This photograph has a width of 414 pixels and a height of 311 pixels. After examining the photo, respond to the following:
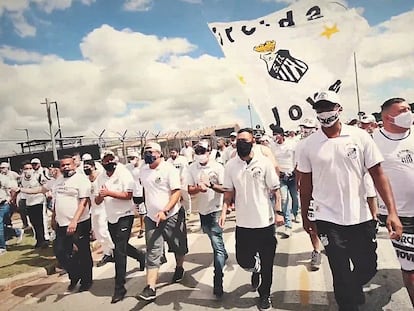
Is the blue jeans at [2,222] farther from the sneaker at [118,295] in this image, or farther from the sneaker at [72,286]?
the sneaker at [118,295]

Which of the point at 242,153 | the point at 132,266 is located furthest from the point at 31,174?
the point at 242,153

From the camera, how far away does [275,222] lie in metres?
4.45

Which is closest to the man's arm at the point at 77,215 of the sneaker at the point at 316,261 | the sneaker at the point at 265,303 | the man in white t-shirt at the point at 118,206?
the man in white t-shirt at the point at 118,206

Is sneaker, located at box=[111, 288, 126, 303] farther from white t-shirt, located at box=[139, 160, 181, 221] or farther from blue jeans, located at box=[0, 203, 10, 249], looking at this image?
blue jeans, located at box=[0, 203, 10, 249]

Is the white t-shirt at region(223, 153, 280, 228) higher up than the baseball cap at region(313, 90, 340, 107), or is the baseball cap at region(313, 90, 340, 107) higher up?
the baseball cap at region(313, 90, 340, 107)

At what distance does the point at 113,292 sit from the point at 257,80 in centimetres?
337

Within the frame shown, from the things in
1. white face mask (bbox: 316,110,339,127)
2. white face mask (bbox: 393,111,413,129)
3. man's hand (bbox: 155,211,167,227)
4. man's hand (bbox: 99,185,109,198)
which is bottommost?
man's hand (bbox: 155,211,167,227)

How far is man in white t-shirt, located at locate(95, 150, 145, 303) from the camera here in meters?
5.21

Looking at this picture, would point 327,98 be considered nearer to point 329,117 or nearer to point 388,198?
point 329,117

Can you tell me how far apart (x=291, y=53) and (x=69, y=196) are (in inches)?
139

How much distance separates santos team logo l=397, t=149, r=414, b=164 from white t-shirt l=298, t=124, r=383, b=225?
0.33 m

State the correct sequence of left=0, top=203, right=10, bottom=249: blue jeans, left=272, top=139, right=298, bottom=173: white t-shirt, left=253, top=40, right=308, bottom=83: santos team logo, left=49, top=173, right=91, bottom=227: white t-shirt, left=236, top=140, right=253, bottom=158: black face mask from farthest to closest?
left=0, top=203, right=10, bottom=249: blue jeans < left=272, top=139, right=298, bottom=173: white t-shirt < left=49, top=173, right=91, bottom=227: white t-shirt < left=236, top=140, right=253, bottom=158: black face mask < left=253, top=40, right=308, bottom=83: santos team logo

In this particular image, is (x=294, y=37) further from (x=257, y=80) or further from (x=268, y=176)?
(x=268, y=176)

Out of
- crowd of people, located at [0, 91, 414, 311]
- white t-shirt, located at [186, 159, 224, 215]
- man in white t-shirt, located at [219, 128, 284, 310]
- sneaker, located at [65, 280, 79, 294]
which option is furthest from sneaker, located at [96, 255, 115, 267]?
man in white t-shirt, located at [219, 128, 284, 310]
